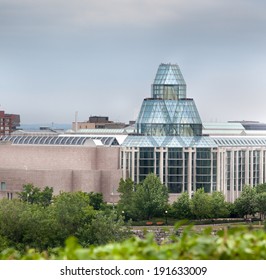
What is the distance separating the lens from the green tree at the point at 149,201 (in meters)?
96.2

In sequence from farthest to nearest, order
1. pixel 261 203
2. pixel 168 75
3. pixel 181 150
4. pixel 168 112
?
1. pixel 168 75
2. pixel 168 112
3. pixel 181 150
4. pixel 261 203

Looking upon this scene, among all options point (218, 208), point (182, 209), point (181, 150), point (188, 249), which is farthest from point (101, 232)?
point (188, 249)

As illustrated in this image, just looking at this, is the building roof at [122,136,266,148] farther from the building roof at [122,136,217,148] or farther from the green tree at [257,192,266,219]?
the green tree at [257,192,266,219]

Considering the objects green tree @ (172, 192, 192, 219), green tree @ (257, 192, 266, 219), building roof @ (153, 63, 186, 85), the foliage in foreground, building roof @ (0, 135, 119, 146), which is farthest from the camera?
building roof @ (153, 63, 186, 85)

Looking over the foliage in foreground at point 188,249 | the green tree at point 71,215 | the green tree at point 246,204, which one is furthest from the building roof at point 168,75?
the foliage in foreground at point 188,249

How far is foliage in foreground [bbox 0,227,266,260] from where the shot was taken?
1193 cm

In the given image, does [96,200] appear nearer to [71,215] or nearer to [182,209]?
[182,209]

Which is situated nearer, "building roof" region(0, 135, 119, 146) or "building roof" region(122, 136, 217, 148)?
"building roof" region(122, 136, 217, 148)

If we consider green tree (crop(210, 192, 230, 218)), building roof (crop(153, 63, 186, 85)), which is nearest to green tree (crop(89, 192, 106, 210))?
green tree (crop(210, 192, 230, 218))

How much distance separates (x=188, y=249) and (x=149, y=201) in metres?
84.5

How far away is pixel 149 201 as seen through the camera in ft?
317

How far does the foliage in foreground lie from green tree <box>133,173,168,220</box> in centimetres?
8360
